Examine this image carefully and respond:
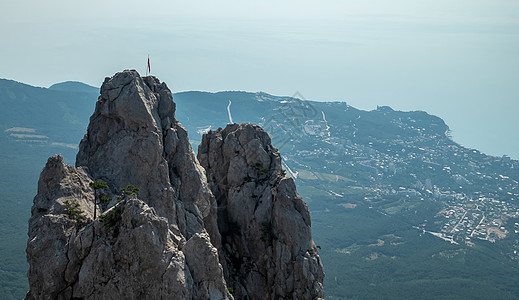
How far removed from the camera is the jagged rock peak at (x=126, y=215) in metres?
35.8

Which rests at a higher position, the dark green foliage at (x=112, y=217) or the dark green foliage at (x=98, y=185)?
the dark green foliage at (x=98, y=185)

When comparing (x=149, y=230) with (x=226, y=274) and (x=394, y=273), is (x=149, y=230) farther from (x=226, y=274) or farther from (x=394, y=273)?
A: (x=394, y=273)

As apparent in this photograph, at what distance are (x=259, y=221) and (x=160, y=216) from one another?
60.0 ft

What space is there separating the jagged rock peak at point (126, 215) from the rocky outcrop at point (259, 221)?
308 inches

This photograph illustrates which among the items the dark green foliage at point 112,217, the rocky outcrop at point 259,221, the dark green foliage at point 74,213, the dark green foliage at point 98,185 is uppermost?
the dark green foliage at point 98,185

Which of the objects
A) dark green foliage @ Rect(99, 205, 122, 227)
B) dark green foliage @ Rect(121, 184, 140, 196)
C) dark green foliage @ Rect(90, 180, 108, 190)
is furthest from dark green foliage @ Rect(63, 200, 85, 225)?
dark green foliage @ Rect(121, 184, 140, 196)

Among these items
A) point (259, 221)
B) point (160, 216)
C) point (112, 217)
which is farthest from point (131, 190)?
point (259, 221)

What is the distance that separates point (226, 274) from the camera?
53375mm

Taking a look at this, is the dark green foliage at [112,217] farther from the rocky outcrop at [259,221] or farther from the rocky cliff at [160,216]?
the rocky outcrop at [259,221]

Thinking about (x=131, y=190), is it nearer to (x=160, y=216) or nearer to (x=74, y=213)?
(x=160, y=216)

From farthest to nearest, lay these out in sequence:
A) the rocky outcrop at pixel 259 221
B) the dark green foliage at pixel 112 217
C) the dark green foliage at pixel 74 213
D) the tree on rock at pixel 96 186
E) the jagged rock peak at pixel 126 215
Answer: the rocky outcrop at pixel 259 221, the tree on rock at pixel 96 186, the dark green foliage at pixel 74 213, the dark green foliage at pixel 112 217, the jagged rock peak at pixel 126 215

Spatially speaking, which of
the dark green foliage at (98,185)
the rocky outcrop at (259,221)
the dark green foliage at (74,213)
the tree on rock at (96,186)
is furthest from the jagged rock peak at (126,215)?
the rocky outcrop at (259,221)

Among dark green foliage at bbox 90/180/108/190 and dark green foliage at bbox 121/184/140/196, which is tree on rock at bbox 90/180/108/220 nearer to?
dark green foliage at bbox 90/180/108/190

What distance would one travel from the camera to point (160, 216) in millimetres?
43062
